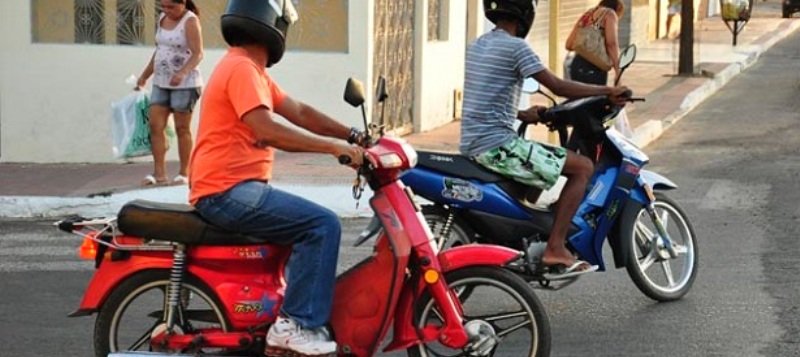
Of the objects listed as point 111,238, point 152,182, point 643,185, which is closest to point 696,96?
point 152,182

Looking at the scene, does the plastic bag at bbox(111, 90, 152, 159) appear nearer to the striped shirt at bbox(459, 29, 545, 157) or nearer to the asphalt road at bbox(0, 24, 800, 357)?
the asphalt road at bbox(0, 24, 800, 357)

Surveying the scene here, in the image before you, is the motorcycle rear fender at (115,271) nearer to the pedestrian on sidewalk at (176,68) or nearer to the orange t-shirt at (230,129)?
the orange t-shirt at (230,129)

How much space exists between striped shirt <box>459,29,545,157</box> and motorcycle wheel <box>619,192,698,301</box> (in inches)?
34.2

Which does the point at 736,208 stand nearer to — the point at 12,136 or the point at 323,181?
the point at 323,181

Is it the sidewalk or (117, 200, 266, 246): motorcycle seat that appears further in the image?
the sidewalk

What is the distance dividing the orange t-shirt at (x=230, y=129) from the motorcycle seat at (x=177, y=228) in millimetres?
97

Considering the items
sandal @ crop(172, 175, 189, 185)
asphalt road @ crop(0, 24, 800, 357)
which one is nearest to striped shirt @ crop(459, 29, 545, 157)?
asphalt road @ crop(0, 24, 800, 357)

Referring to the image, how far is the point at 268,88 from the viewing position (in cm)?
571

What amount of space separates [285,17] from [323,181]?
5.95 meters

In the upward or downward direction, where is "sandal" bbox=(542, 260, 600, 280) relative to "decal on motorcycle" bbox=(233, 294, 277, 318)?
downward

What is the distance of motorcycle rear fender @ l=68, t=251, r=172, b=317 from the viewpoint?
5785mm

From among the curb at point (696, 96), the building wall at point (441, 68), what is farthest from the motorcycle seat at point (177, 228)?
the building wall at point (441, 68)

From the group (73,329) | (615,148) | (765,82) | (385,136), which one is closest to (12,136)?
(73,329)

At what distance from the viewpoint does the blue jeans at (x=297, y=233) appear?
562 cm
